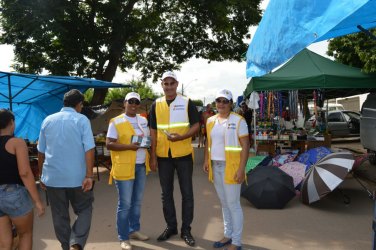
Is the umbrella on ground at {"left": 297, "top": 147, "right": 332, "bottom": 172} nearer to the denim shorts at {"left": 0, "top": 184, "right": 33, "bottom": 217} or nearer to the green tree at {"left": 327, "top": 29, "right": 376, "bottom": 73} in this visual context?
the denim shorts at {"left": 0, "top": 184, "right": 33, "bottom": 217}

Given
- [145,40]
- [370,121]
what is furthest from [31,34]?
[370,121]

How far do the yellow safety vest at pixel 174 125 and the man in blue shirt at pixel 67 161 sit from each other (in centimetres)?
97

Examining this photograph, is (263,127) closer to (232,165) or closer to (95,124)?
(95,124)

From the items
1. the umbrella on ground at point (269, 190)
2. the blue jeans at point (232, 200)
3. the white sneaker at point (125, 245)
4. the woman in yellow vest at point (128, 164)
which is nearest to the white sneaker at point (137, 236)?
the woman in yellow vest at point (128, 164)

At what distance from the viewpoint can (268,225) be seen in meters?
5.16

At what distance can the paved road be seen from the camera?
4.50m

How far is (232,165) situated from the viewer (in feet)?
13.2

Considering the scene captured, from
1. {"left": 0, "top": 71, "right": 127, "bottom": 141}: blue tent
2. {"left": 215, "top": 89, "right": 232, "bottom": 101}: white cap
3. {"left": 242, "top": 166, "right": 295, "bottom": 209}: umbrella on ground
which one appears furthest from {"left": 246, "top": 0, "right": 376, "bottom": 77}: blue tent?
{"left": 0, "top": 71, "right": 127, "bottom": 141}: blue tent

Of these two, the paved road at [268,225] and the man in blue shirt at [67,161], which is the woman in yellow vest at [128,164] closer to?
the paved road at [268,225]

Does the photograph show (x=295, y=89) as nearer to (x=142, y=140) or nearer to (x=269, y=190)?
(x=269, y=190)

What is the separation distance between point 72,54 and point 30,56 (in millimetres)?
1643

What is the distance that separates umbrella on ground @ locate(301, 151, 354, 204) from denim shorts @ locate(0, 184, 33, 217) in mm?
4202

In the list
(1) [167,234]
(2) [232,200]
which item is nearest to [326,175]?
(2) [232,200]

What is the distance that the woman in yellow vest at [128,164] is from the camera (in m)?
4.29
